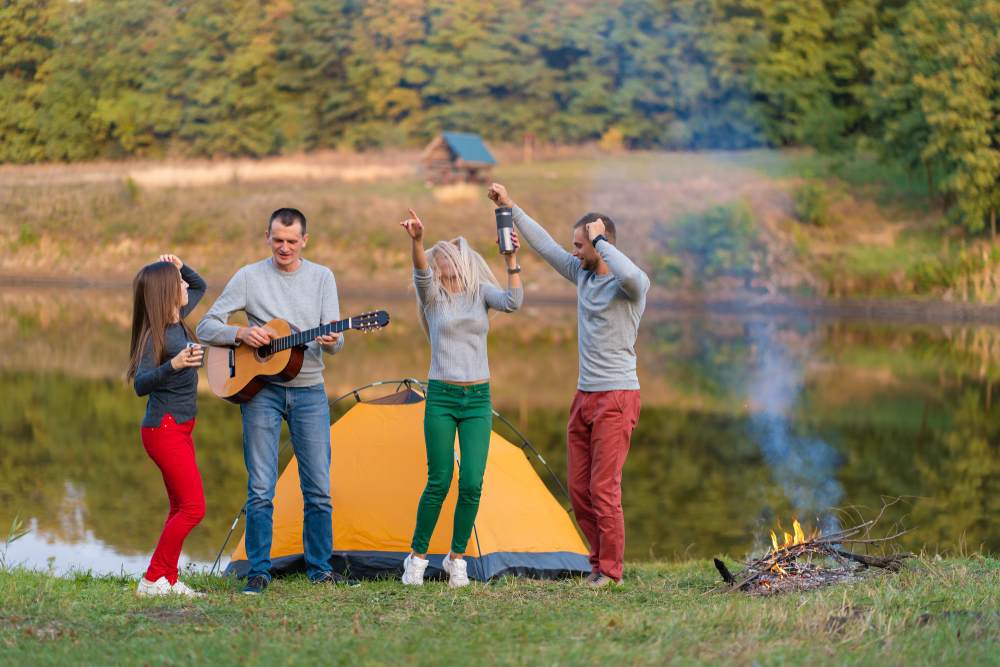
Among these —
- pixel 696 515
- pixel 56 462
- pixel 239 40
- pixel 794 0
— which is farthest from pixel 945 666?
pixel 239 40

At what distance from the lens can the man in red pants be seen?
→ 21.3 feet

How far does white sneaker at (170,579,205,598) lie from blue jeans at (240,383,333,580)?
1.18ft

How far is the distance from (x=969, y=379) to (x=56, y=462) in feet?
43.3

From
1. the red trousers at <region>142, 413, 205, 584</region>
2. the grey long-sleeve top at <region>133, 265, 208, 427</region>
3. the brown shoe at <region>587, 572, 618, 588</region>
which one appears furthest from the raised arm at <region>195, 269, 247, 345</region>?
the brown shoe at <region>587, 572, 618, 588</region>

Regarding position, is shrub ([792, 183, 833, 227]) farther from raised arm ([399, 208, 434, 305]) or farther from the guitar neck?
the guitar neck

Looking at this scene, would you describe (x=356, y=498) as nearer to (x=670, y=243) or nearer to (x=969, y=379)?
(x=969, y=379)

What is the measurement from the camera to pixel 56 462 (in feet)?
42.4

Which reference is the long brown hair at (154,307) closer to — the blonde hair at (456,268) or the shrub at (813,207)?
the blonde hair at (456,268)

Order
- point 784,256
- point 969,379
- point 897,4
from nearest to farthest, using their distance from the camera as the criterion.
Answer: point 969,379 → point 784,256 → point 897,4

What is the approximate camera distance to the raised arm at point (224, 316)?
6336 millimetres

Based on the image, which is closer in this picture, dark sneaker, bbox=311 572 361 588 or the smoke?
dark sneaker, bbox=311 572 361 588

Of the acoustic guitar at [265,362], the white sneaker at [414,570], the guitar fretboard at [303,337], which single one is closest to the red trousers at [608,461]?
the white sneaker at [414,570]

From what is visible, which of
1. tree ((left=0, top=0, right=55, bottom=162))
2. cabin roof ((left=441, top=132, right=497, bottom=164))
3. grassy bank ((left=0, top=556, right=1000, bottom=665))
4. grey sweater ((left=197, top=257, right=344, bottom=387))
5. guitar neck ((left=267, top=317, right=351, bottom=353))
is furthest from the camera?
tree ((left=0, top=0, right=55, bottom=162))

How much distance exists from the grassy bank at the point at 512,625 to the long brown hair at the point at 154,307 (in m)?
1.13
